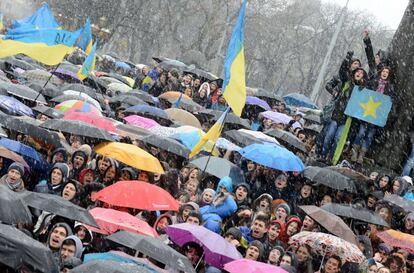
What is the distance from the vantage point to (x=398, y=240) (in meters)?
9.90

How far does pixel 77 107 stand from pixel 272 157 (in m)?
3.51

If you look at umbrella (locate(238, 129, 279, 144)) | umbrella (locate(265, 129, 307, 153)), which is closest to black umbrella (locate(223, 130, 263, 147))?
umbrella (locate(238, 129, 279, 144))

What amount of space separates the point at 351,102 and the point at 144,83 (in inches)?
249

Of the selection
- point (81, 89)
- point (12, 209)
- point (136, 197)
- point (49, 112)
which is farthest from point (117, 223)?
point (81, 89)

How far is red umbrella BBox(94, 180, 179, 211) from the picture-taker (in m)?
9.16

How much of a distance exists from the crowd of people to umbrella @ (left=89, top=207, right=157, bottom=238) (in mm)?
161

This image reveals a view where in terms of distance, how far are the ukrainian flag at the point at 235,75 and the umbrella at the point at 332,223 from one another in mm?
1631

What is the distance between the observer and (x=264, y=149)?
40.1 feet

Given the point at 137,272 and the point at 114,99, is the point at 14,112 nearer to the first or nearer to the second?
the point at 114,99

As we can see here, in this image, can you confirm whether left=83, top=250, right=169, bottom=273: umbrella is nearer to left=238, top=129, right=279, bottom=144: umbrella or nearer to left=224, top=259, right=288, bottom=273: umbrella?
left=224, top=259, right=288, bottom=273: umbrella

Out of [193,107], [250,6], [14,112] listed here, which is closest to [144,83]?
[193,107]

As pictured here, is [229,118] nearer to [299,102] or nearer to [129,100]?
[129,100]

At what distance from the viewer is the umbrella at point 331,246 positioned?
28.8ft

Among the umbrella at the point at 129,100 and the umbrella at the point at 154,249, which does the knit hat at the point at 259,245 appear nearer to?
the umbrella at the point at 154,249
